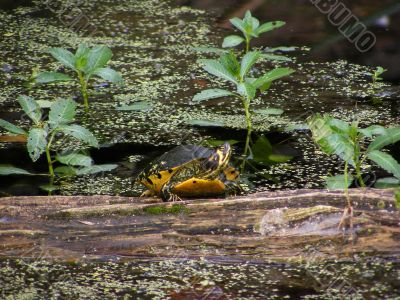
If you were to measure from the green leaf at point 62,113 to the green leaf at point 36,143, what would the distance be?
76 millimetres

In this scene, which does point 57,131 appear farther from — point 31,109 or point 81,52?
point 81,52

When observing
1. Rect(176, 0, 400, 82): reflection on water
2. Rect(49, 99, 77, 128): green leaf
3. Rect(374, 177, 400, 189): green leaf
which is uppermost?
Rect(176, 0, 400, 82): reflection on water

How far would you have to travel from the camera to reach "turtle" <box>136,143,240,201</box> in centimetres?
266

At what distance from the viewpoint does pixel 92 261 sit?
7.53 feet

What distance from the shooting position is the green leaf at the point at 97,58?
360cm

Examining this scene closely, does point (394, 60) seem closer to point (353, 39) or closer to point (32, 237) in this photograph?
point (353, 39)

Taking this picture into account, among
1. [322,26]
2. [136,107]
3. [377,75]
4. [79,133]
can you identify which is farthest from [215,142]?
[322,26]

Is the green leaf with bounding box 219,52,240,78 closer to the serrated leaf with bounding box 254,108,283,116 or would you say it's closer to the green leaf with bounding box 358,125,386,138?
the serrated leaf with bounding box 254,108,283,116

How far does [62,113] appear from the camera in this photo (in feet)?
10.0

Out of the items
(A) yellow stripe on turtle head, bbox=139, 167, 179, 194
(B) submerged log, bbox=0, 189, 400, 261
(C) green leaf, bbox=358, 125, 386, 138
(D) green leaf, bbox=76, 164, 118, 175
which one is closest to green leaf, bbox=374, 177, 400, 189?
(C) green leaf, bbox=358, 125, 386, 138

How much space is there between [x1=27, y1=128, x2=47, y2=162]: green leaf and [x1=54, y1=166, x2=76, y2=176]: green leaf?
7.0 inches

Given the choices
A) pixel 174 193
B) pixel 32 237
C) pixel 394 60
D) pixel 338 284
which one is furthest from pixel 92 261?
pixel 394 60

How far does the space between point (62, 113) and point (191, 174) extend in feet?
2.08

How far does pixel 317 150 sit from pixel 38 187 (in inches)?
44.6
